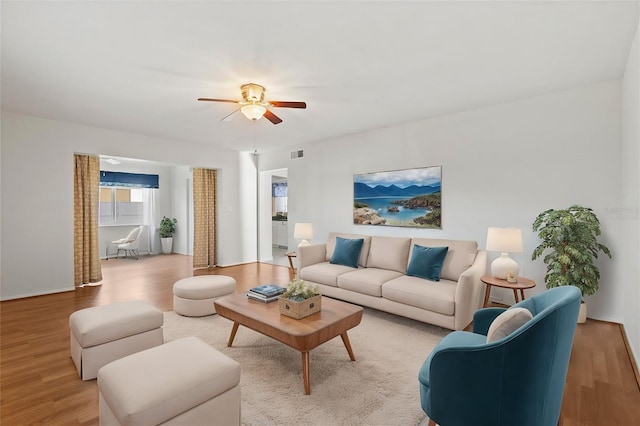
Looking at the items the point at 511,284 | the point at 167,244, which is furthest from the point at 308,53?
the point at 167,244

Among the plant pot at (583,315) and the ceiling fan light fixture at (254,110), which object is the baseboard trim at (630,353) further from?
the ceiling fan light fixture at (254,110)

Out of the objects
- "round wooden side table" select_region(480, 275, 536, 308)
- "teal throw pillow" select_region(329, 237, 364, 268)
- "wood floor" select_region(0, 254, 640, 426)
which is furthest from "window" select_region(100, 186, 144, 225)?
"round wooden side table" select_region(480, 275, 536, 308)

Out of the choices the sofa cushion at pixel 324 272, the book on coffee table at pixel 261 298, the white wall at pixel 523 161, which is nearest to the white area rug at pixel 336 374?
the book on coffee table at pixel 261 298

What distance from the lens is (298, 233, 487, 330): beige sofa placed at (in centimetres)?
301

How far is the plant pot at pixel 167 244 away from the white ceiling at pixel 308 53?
508 centimetres

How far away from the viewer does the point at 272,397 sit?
208 cm

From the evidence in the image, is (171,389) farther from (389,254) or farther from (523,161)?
(523,161)

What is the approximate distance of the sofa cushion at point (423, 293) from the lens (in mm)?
2993

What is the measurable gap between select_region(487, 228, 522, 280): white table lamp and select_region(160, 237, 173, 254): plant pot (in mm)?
8207

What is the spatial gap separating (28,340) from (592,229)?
18.9ft

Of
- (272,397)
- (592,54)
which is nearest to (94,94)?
(272,397)

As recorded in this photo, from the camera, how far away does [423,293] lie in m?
3.16

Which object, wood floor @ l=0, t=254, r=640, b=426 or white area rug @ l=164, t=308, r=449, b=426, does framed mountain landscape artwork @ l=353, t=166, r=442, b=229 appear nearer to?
white area rug @ l=164, t=308, r=449, b=426

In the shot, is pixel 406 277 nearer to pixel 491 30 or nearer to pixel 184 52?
pixel 491 30
